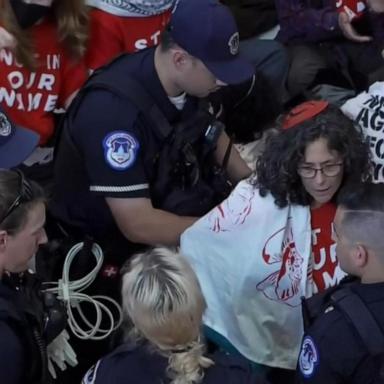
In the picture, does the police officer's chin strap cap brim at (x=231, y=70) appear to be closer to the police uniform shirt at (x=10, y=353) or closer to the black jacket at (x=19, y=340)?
the black jacket at (x=19, y=340)

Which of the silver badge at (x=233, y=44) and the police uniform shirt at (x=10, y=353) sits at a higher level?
the silver badge at (x=233, y=44)

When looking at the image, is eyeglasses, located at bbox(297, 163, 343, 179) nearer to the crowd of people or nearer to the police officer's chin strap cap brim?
the crowd of people

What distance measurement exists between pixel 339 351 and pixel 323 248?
0.64 m

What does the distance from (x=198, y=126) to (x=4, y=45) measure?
680mm

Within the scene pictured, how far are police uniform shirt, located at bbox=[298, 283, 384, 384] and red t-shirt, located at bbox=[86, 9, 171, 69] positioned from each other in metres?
1.50

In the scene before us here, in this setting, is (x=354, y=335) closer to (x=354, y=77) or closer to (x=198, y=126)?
(x=198, y=126)

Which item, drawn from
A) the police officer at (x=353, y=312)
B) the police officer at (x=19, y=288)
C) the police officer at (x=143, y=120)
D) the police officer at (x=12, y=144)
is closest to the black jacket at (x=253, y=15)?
the police officer at (x=143, y=120)

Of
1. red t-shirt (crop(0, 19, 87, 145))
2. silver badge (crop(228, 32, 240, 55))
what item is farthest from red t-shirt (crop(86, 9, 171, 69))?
silver badge (crop(228, 32, 240, 55))

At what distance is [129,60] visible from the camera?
3041 millimetres

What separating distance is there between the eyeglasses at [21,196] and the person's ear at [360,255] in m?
0.84

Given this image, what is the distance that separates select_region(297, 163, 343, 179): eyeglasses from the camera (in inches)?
111

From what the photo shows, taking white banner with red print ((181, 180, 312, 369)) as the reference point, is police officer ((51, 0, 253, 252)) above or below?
above

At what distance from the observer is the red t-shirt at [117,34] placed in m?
3.43

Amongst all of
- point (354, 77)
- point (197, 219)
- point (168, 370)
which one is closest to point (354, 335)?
point (168, 370)
